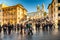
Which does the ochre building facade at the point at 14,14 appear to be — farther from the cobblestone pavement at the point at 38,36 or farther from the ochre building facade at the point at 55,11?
the ochre building facade at the point at 55,11

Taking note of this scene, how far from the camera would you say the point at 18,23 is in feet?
23.6

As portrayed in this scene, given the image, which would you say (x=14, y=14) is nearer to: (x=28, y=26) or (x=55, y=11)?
(x=28, y=26)

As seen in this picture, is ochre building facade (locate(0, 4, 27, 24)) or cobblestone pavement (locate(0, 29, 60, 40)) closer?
cobblestone pavement (locate(0, 29, 60, 40))

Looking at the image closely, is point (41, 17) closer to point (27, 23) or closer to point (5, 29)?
point (27, 23)

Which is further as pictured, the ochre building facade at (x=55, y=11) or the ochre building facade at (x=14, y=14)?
the ochre building facade at (x=14, y=14)

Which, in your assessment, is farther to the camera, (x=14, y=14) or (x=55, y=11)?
(x=14, y=14)

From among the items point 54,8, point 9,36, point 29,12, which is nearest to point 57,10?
point 54,8

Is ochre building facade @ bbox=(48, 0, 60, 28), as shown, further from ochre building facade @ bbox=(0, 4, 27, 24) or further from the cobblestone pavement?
ochre building facade @ bbox=(0, 4, 27, 24)

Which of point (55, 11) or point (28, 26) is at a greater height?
point (55, 11)

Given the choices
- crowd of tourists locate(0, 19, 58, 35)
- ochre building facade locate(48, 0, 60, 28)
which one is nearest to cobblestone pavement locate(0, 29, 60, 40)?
crowd of tourists locate(0, 19, 58, 35)

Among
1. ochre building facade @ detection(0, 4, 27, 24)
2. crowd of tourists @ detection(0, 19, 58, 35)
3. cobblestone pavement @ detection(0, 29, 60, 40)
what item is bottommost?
cobblestone pavement @ detection(0, 29, 60, 40)

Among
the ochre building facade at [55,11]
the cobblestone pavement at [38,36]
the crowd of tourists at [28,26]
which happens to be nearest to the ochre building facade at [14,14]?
the crowd of tourists at [28,26]

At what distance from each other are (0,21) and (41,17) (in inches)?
34.0

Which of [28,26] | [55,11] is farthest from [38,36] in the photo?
[55,11]
